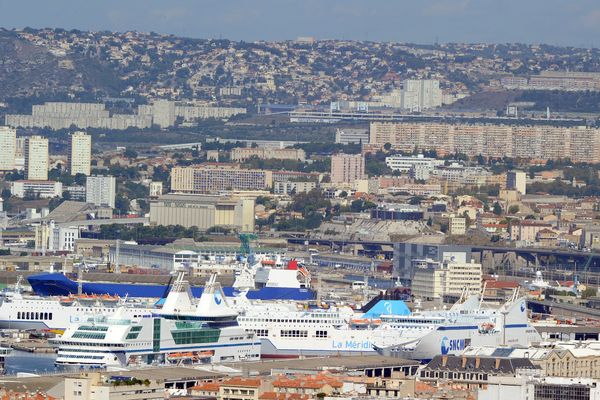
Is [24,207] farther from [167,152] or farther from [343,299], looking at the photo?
[343,299]

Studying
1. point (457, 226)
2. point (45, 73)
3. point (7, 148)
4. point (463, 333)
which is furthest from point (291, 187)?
point (463, 333)

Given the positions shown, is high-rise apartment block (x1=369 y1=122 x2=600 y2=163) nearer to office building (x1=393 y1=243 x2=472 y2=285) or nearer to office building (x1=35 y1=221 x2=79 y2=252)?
office building (x1=35 y1=221 x2=79 y2=252)

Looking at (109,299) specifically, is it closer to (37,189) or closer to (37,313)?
(37,313)

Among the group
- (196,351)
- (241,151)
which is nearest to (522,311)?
(196,351)

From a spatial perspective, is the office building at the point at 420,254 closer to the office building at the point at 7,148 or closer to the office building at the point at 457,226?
the office building at the point at 457,226

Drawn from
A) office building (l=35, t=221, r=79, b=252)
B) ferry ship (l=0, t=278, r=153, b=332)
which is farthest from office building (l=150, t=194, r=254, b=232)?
ferry ship (l=0, t=278, r=153, b=332)
